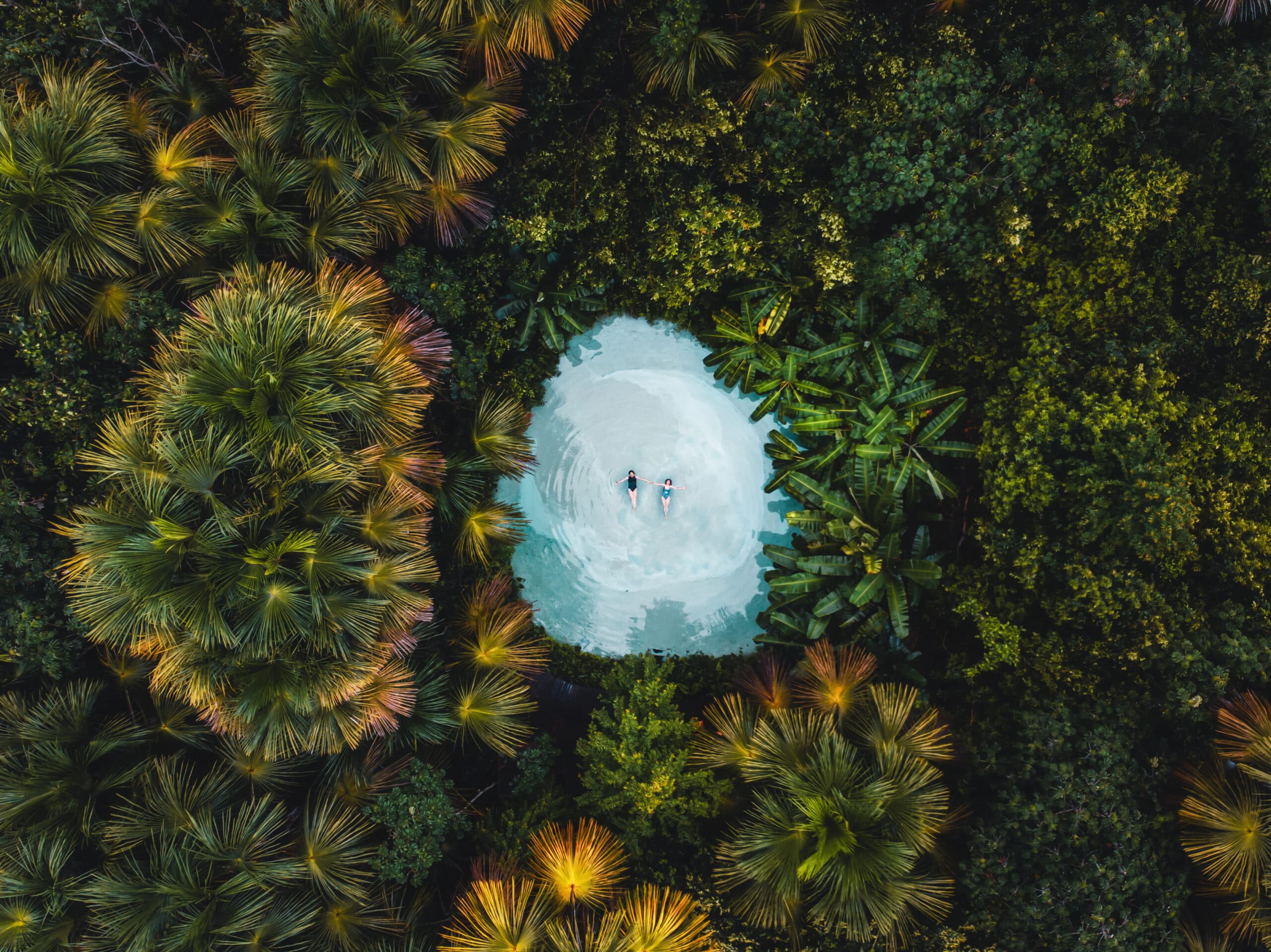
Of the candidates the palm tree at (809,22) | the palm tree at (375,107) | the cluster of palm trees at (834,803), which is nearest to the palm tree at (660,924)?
the cluster of palm trees at (834,803)

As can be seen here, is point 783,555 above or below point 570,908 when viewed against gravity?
above

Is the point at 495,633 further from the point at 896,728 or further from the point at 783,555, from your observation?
the point at 896,728

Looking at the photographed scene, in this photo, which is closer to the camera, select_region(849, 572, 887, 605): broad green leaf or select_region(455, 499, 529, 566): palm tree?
select_region(455, 499, 529, 566): palm tree

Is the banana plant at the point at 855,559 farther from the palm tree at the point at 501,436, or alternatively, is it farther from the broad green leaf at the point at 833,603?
the palm tree at the point at 501,436

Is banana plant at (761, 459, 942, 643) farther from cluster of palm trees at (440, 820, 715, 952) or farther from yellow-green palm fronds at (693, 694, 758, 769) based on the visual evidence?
cluster of palm trees at (440, 820, 715, 952)

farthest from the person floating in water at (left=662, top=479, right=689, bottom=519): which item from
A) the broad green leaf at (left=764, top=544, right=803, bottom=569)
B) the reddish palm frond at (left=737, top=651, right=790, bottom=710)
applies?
the reddish palm frond at (left=737, top=651, right=790, bottom=710)

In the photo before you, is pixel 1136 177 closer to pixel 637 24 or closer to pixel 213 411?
pixel 637 24

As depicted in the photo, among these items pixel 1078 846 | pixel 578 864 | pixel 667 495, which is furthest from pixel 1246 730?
pixel 667 495
